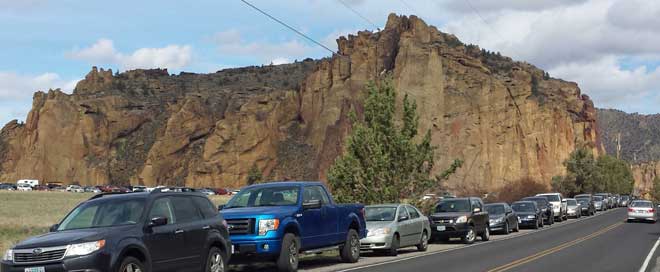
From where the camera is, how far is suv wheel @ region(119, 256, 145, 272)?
Result: 11.7 meters

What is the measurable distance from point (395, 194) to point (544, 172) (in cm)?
6856

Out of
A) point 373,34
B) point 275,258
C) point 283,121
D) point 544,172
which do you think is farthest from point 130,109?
point 275,258

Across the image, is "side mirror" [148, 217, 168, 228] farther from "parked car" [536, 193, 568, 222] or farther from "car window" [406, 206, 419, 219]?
"parked car" [536, 193, 568, 222]

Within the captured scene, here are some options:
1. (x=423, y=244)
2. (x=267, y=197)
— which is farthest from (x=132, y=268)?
(x=423, y=244)

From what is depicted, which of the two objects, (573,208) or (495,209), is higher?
(495,209)

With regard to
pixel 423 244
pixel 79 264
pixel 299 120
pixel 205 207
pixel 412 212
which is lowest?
pixel 423 244

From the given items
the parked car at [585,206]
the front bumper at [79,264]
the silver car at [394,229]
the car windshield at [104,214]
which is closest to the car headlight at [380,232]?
the silver car at [394,229]

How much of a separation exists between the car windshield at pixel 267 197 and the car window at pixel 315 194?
0.30m

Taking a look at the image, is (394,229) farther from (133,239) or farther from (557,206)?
(557,206)

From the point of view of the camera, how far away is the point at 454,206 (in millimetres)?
28656

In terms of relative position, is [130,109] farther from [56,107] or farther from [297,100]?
[297,100]

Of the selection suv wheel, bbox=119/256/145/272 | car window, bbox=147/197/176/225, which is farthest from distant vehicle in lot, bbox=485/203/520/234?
suv wheel, bbox=119/256/145/272

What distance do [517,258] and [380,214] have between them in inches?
177

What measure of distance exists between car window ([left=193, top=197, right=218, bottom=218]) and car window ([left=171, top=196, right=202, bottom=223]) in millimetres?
139
